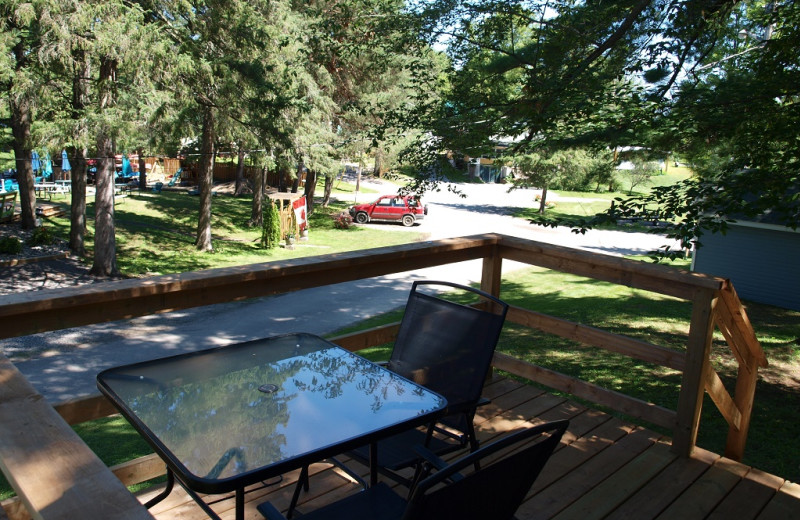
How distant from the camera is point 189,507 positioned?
8.57 feet

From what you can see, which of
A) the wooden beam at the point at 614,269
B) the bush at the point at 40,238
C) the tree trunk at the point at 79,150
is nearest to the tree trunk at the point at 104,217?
the tree trunk at the point at 79,150

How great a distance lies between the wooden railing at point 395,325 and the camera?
6.86 feet

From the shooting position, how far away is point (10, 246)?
1498 cm

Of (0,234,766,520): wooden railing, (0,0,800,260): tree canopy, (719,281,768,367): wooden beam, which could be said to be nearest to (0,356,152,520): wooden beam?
(0,234,766,520): wooden railing

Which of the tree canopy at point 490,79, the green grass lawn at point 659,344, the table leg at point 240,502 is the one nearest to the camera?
the table leg at point 240,502

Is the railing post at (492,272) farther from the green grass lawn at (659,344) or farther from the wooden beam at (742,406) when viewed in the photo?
the green grass lawn at (659,344)

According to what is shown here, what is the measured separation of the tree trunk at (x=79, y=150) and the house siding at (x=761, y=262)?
1414 cm

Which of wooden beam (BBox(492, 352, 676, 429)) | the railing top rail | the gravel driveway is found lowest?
the gravel driveway

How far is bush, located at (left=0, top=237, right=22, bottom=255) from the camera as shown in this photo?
14898 mm

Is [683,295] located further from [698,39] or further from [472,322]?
[698,39]

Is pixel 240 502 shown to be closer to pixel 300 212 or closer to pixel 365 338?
pixel 365 338

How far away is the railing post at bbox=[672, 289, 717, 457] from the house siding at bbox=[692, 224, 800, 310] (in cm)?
1284

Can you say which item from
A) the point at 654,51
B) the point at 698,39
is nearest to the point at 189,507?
the point at 654,51

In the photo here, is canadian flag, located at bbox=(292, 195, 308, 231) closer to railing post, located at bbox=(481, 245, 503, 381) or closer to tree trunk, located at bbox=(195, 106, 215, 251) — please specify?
tree trunk, located at bbox=(195, 106, 215, 251)
